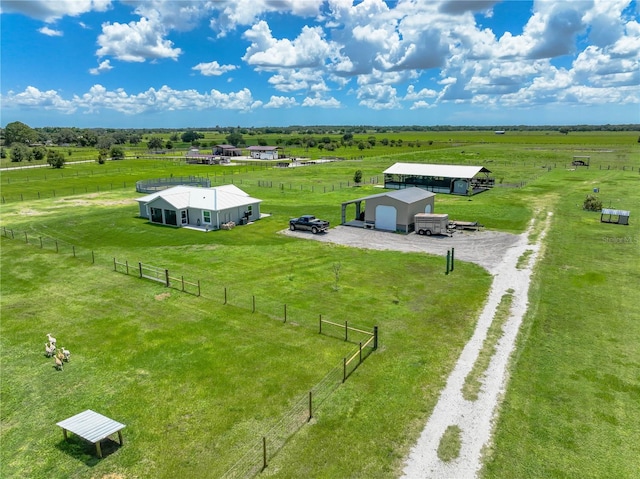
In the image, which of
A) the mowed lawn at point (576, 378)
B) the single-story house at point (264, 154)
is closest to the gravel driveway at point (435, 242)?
the mowed lawn at point (576, 378)

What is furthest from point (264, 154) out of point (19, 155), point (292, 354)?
point (292, 354)

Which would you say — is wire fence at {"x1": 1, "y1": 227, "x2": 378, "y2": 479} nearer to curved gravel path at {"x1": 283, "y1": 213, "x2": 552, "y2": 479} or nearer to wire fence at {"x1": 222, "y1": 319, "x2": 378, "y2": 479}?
wire fence at {"x1": 222, "y1": 319, "x2": 378, "y2": 479}

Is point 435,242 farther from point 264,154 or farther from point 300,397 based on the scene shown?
point 264,154

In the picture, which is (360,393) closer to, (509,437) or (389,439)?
(389,439)

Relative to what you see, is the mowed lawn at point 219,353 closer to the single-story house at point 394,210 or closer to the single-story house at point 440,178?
the single-story house at point 394,210

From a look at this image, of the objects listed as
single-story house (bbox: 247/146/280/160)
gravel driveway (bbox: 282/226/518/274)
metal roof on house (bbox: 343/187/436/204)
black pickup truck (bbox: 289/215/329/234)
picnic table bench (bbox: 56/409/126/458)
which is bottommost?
picnic table bench (bbox: 56/409/126/458)

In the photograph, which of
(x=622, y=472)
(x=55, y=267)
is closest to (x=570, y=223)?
(x=622, y=472)

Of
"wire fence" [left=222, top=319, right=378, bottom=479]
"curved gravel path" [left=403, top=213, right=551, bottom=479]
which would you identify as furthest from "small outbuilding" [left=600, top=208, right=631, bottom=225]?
"wire fence" [left=222, top=319, right=378, bottom=479]
